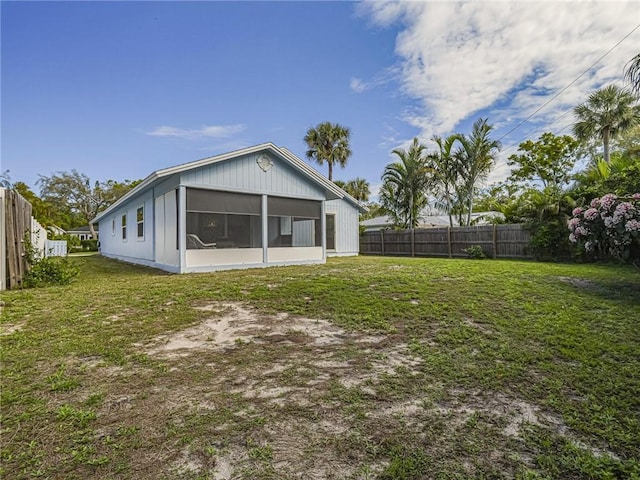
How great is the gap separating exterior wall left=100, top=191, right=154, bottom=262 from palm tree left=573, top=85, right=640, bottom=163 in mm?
20364

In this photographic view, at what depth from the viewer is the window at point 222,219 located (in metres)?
9.23

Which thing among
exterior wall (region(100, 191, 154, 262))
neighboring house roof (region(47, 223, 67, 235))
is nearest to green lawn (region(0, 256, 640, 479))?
exterior wall (region(100, 191, 154, 262))

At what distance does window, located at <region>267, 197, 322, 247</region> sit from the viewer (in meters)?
10.9

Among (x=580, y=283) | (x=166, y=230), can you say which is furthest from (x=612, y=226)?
(x=166, y=230)

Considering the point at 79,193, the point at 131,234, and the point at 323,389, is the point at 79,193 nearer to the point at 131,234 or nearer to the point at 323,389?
the point at 131,234

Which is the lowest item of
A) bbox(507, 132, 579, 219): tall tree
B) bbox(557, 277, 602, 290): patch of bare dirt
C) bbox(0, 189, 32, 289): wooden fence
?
bbox(557, 277, 602, 290): patch of bare dirt

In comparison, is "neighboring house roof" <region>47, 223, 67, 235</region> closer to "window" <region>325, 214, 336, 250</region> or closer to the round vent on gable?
"window" <region>325, 214, 336, 250</region>

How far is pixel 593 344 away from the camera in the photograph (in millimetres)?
3426

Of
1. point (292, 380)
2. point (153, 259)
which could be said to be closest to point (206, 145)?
point (153, 259)

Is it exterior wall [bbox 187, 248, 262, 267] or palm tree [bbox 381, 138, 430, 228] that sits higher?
palm tree [bbox 381, 138, 430, 228]

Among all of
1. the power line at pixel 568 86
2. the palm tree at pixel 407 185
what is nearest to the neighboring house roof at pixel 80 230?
the palm tree at pixel 407 185

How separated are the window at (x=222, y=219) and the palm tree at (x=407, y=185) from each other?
333 inches

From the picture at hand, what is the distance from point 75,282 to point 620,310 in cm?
971

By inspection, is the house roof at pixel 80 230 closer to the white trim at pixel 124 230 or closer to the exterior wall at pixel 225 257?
the white trim at pixel 124 230
